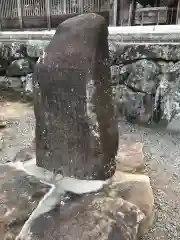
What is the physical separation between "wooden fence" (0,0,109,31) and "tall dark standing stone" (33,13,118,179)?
216 inches

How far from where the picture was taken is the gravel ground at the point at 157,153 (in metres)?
2.66

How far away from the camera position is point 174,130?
203 inches

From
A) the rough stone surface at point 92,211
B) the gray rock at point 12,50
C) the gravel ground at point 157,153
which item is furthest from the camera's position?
the gray rock at point 12,50

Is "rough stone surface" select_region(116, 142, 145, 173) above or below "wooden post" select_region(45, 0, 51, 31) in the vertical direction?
below

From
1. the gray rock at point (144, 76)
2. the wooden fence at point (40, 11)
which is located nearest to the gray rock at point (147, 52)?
the gray rock at point (144, 76)

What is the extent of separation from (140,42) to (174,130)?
6.39ft

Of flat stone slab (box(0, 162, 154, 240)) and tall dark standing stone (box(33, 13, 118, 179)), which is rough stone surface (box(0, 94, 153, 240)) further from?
tall dark standing stone (box(33, 13, 118, 179))

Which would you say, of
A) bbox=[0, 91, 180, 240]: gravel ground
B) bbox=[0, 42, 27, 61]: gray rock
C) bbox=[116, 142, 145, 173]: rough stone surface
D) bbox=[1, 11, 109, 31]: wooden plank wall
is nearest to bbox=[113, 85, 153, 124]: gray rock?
bbox=[0, 91, 180, 240]: gravel ground

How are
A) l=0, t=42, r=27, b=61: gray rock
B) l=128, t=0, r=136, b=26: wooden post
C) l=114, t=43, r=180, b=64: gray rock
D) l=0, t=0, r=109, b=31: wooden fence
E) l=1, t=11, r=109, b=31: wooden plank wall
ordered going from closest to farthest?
l=114, t=43, r=180, b=64: gray rock < l=0, t=42, r=27, b=61: gray rock < l=128, t=0, r=136, b=26: wooden post < l=0, t=0, r=109, b=31: wooden fence < l=1, t=11, r=109, b=31: wooden plank wall

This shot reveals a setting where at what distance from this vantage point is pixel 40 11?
7820mm

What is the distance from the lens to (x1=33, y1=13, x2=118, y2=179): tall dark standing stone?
7.37 feet

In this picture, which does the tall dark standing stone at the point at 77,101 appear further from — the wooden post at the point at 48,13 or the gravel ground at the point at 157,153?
the wooden post at the point at 48,13

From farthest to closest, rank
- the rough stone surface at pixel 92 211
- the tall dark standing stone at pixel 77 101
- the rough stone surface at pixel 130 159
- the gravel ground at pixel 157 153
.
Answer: the rough stone surface at pixel 130 159 → the gravel ground at pixel 157 153 → the tall dark standing stone at pixel 77 101 → the rough stone surface at pixel 92 211

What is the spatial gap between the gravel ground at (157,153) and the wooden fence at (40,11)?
2.92 metres
